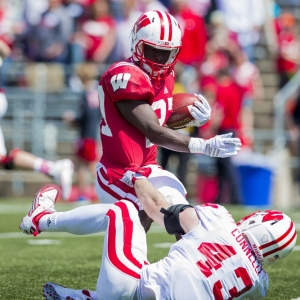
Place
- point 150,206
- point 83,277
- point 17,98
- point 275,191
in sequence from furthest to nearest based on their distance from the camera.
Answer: point 17,98 → point 275,191 → point 83,277 → point 150,206

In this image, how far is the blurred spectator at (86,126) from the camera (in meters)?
10.7

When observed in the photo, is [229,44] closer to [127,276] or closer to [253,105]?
[253,105]

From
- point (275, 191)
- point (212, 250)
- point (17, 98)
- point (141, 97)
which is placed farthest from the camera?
point (17, 98)

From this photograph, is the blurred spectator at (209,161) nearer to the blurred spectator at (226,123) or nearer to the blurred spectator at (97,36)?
the blurred spectator at (226,123)

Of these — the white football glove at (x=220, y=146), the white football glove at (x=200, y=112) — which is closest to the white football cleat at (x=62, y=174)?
the white football glove at (x=200, y=112)

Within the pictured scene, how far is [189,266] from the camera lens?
3.50m

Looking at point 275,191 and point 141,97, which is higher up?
point 141,97

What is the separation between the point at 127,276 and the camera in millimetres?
3602

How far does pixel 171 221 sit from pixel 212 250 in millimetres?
254

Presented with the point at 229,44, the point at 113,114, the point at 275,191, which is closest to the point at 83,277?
the point at 113,114

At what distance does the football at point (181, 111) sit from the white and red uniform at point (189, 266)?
4.01 feet

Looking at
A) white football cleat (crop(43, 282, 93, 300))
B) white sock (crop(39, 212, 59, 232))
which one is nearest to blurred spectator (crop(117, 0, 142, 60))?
white sock (crop(39, 212, 59, 232))

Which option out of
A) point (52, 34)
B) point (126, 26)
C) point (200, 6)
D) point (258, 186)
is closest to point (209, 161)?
point (258, 186)

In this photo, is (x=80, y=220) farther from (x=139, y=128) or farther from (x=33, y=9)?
(x=33, y=9)
